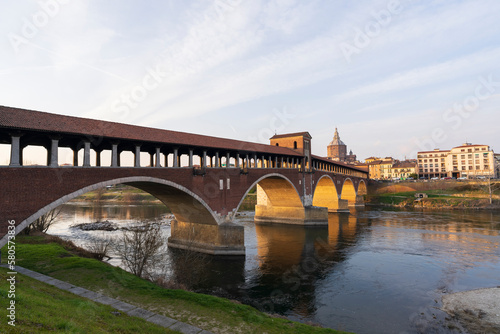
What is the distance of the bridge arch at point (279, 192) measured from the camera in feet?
134

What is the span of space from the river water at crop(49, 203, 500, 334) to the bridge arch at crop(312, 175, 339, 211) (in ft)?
64.3

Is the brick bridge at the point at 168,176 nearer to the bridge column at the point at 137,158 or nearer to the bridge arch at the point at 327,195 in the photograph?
the bridge column at the point at 137,158

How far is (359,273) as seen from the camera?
21.8 m

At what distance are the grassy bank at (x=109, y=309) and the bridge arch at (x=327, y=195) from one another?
47715 millimetres

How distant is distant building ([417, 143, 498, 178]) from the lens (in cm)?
8888

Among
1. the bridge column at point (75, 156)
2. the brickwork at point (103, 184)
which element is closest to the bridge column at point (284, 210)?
the brickwork at point (103, 184)

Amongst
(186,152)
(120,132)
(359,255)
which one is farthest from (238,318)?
(359,255)

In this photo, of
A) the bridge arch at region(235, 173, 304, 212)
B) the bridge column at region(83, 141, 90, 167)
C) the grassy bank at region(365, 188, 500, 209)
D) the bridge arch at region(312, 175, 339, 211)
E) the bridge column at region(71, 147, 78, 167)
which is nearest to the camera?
the bridge column at region(83, 141, 90, 167)

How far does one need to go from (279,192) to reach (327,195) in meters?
20.3

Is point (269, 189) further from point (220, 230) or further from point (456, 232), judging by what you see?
point (456, 232)

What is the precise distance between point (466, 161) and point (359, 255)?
298ft

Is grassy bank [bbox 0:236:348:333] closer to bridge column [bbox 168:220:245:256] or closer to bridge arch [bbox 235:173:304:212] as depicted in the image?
bridge column [bbox 168:220:245:256]

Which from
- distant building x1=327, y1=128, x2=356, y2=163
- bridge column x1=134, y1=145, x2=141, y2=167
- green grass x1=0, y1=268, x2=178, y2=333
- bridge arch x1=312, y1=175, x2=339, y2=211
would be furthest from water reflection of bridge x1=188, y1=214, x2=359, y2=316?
distant building x1=327, y1=128, x2=356, y2=163

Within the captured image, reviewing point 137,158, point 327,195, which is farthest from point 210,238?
point 327,195
